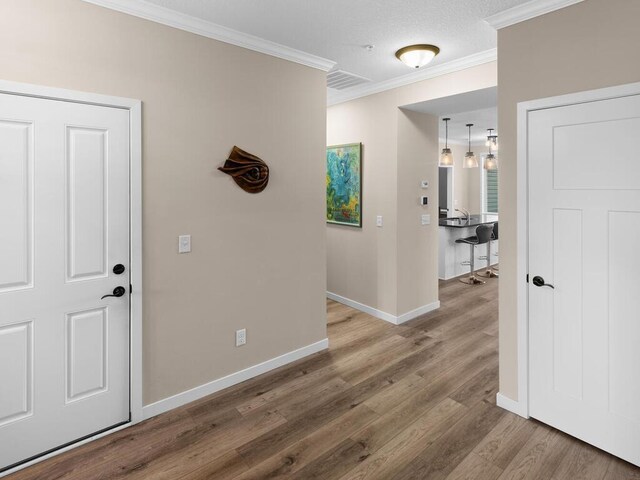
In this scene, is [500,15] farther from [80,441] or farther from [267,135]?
[80,441]

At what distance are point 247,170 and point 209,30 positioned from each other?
100 centimetres

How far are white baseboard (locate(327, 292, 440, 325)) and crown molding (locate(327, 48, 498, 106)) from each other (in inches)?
100

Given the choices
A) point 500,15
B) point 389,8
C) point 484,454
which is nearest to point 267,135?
point 389,8

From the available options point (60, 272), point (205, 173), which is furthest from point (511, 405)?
point (60, 272)

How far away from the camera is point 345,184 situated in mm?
4797

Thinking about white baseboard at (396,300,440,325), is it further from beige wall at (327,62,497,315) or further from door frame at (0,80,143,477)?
door frame at (0,80,143,477)

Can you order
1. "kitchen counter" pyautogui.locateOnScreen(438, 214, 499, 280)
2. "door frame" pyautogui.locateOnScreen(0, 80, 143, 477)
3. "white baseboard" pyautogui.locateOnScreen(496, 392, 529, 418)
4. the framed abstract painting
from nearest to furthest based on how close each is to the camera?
"door frame" pyautogui.locateOnScreen(0, 80, 143, 477), "white baseboard" pyautogui.locateOnScreen(496, 392, 529, 418), the framed abstract painting, "kitchen counter" pyautogui.locateOnScreen(438, 214, 499, 280)

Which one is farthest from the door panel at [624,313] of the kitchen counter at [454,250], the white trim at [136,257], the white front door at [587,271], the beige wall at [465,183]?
the beige wall at [465,183]

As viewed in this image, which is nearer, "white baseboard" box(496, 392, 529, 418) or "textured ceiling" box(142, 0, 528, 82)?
"textured ceiling" box(142, 0, 528, 82)

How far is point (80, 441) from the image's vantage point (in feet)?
7.42

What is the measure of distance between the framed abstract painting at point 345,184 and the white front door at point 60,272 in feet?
9.25

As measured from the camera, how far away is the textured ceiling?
7.86 ft

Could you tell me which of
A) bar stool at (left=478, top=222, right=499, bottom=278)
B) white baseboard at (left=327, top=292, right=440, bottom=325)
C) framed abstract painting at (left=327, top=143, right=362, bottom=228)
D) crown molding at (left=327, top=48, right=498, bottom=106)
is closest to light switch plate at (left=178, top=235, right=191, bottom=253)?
framed abstract painting at (left=327, top=143, right=362, bottom=228)

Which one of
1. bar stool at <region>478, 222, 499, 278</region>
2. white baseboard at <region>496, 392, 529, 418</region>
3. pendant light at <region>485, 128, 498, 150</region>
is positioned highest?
A: pendant light at <region>485, 128, 498, 150</region>
